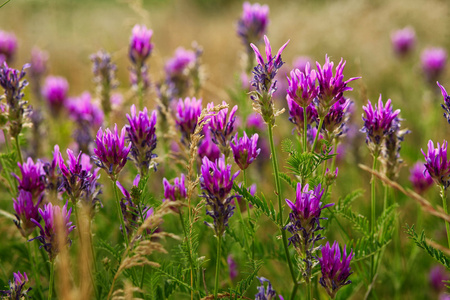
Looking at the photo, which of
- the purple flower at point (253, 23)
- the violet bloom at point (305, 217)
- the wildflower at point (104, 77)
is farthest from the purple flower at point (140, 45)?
the violet bloom at point (305, 217)

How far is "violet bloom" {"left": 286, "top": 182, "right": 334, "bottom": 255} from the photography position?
1601mm

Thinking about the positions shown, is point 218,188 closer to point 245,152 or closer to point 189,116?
point 245,152

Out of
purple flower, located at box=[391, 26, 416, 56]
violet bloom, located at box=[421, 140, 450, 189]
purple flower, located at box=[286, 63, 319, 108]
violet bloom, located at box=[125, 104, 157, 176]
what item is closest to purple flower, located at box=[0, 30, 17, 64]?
violet bloom, located at box=[125, 104, 157, 176]

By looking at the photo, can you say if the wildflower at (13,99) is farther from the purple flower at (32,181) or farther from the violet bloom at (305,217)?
the violet bloom at (305,217)

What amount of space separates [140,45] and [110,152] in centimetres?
148

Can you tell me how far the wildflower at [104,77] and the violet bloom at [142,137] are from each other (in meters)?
1.67

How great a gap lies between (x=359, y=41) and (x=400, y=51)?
4.32 metres

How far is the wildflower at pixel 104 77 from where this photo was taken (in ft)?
11.2

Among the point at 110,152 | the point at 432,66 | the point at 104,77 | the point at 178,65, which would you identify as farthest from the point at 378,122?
the point at 432,66

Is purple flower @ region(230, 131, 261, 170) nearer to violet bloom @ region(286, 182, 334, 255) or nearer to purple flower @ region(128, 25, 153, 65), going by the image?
violet bloom @ region(286, 182, 334, 255)

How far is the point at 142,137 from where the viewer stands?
72.4 inches

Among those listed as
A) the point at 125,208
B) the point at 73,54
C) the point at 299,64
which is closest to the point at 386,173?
the point at 125,208

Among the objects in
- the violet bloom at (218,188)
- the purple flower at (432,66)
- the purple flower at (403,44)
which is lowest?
the violet bloom at (218,188)

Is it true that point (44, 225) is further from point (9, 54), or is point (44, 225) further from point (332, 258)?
point (9, 54)
